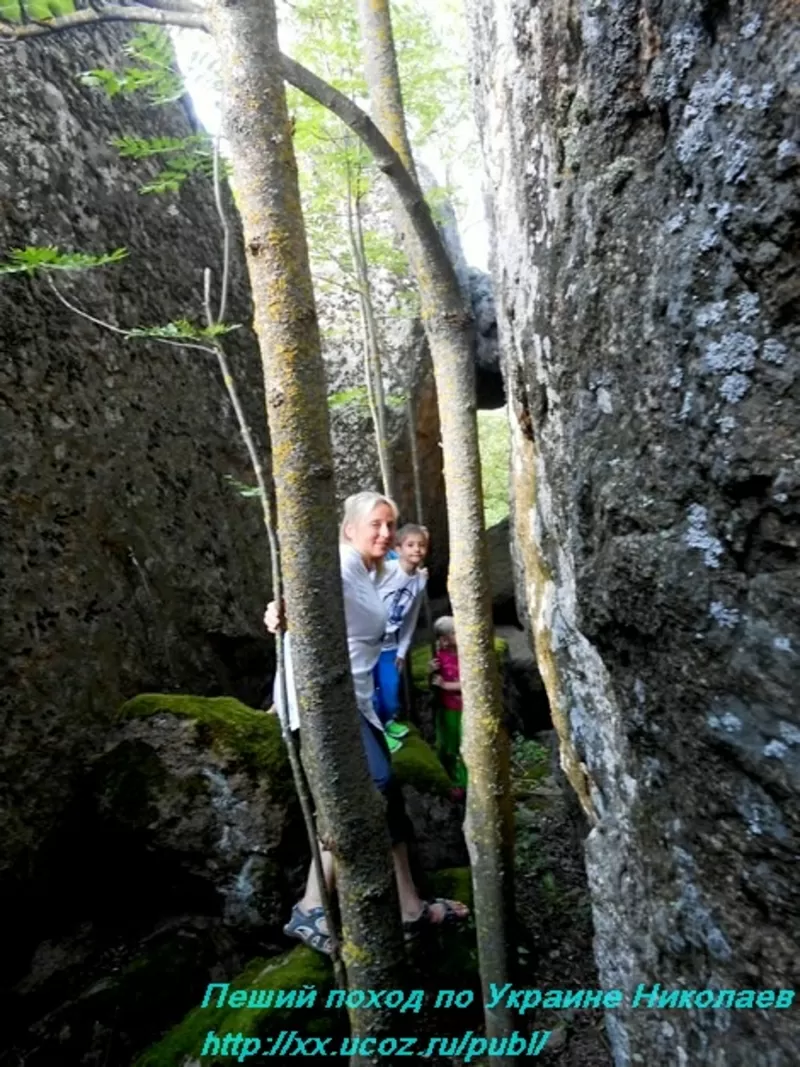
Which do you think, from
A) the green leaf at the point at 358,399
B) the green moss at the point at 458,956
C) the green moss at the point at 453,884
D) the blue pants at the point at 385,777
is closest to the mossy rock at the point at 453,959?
the green moss at the point at 458,956

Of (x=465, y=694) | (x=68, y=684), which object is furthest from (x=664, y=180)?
(x=68, y=684)

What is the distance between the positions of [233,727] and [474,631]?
1.82 metres

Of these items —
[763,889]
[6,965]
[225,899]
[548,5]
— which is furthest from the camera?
[225,899]

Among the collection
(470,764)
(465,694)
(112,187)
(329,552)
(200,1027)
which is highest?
(112,187)

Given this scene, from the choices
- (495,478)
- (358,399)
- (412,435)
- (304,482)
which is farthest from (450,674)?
(495,478)

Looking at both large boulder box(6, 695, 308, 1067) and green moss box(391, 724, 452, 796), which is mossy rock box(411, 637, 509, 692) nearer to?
green moss box(391, 724, 452, 796)

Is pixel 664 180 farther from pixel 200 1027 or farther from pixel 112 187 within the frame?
pixel 112 187

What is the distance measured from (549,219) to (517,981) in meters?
2.92

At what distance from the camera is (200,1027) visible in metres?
3.27

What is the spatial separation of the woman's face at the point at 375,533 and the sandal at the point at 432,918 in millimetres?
1920

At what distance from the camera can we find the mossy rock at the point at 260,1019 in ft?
10.2

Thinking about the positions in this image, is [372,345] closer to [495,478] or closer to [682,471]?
[682,471]

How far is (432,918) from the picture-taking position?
3.82m

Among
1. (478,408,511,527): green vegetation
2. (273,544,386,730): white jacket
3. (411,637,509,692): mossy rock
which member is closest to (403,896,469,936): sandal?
(273,544,386,730): white jacket
